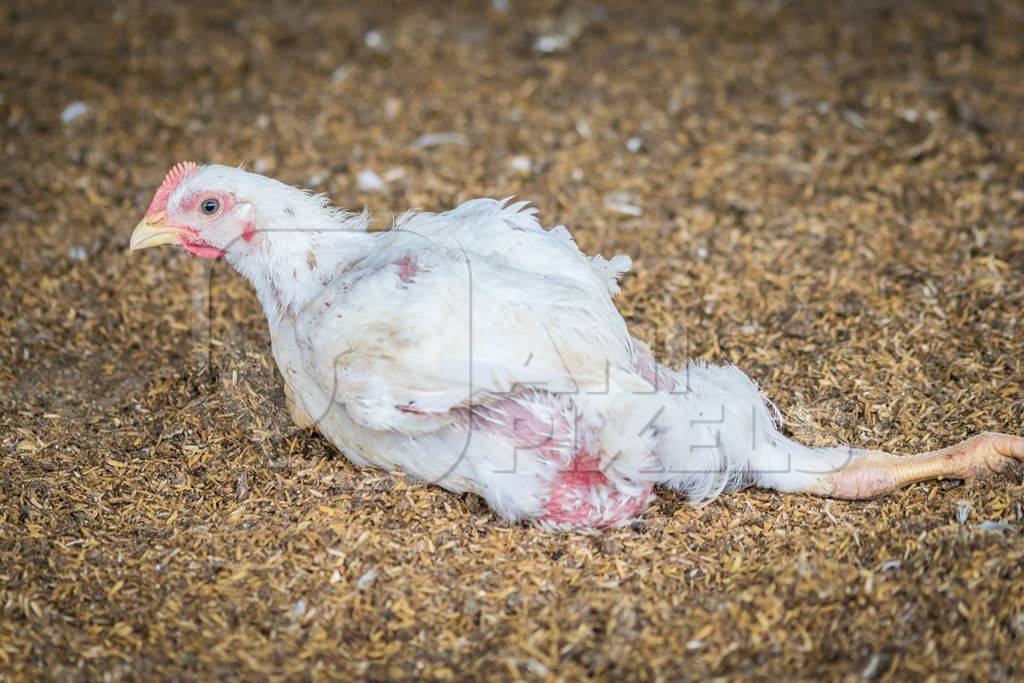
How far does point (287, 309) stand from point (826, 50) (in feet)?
14.2

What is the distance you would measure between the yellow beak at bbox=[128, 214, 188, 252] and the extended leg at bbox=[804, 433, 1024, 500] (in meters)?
2.26

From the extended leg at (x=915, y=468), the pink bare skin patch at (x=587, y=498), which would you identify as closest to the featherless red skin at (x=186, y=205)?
the pink bare skin patch at (x=587, y=498)

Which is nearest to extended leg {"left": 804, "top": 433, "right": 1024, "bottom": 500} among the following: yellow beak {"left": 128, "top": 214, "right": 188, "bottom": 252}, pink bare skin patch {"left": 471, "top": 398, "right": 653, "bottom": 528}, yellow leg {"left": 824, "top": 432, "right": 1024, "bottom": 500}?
yellow leg {"left": 824, "top": 432, "right": 1024, "bottom": 500}

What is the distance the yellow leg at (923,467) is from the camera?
3.33 m

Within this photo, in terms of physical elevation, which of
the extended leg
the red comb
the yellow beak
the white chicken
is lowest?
the extended leg

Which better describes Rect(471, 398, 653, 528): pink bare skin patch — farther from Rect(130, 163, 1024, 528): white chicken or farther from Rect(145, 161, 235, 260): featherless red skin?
Rect(145, 161, 235, 260): featherless red skin

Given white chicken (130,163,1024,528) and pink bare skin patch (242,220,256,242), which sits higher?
pink bare skin patch (242,220,256,242)

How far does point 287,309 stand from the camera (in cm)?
335

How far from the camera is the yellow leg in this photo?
3.33 meters

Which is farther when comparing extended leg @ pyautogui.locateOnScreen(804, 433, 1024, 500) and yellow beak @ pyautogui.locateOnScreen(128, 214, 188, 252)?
yellow beak @ pyautogui.locateOnScreen(128, 214, 188, 252)

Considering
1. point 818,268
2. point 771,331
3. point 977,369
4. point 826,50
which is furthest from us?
point 826,50

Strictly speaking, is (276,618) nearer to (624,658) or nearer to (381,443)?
(381,443)

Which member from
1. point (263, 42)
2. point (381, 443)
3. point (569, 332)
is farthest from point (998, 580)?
point (263, 42)

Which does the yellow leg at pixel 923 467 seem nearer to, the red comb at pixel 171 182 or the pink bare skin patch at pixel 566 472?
the pink bare skin patch at pixel 566 472
